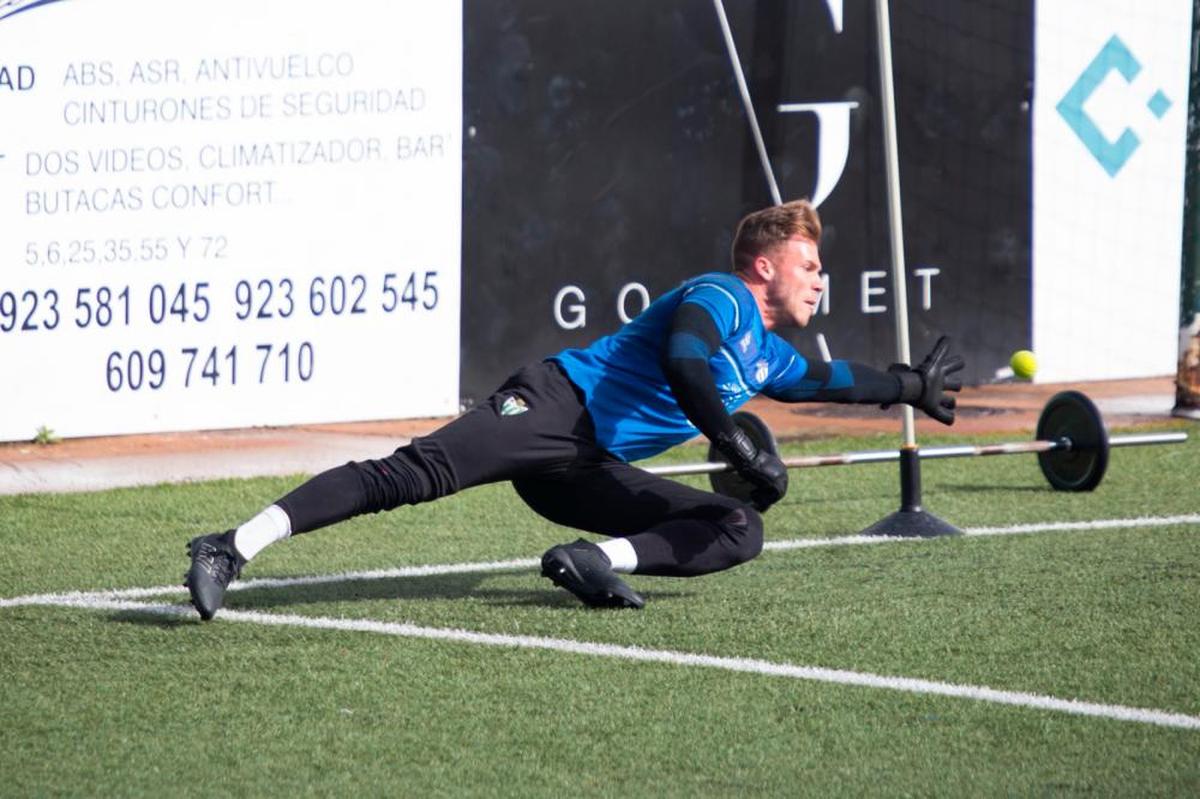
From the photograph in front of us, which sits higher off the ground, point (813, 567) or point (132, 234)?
point (132, 234)

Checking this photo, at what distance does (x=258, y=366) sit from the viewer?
1037cm

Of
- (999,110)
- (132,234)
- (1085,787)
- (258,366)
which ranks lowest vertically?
(1085,787)

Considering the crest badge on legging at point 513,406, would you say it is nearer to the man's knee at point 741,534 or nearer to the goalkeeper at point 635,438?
the goalkeeper at point 635,438

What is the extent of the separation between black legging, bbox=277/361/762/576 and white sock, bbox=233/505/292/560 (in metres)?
0.04

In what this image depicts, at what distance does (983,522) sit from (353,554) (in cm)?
237

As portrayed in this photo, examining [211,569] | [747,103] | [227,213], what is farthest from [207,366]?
[211,569]

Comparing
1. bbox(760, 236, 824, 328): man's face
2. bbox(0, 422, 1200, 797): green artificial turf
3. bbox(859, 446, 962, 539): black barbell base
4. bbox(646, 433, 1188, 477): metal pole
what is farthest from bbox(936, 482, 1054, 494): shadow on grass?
bbox(760, 236, 824, 328): man's face

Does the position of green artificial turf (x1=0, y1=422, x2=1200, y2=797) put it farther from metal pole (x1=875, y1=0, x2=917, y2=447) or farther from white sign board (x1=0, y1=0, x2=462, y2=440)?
white sign board (x1=0, y1=0, x2=462, y2=440)

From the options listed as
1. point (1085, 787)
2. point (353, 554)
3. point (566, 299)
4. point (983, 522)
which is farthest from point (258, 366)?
point (1085, 787)

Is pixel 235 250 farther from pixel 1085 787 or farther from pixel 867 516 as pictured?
pixel 1085 787

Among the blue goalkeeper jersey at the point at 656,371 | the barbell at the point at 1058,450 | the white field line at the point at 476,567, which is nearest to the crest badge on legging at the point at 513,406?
the blue goalkeeper jersey at the point at 656,371

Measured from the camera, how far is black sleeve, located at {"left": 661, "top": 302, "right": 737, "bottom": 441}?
579 centimetres

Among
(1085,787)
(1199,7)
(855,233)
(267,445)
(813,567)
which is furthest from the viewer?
(855,233)

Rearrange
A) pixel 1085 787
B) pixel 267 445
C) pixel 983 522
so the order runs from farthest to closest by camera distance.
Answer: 1. pixel 267 445
2. pixel 983 522
3. pixel 1085 787
